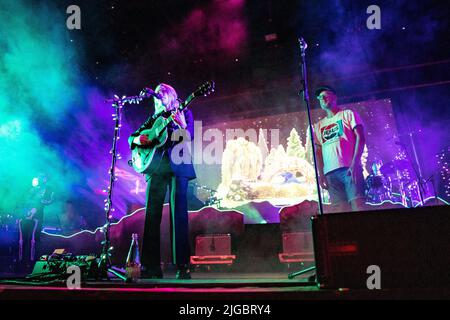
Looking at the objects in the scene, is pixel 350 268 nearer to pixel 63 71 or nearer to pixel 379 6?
pixel 379 6

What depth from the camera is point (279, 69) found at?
8.24 metres

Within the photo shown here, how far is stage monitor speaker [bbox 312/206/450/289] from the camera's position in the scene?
1839 mm

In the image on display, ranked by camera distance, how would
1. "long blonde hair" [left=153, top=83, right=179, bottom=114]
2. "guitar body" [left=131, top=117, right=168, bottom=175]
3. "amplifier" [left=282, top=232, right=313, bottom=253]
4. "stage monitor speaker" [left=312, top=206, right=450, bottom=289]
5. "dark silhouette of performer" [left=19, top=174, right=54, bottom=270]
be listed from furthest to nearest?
"dark silhouette of performer" [left=19, top=174, right=54, bottom=270]
"amplifier" [left=282, top=232, right=313, bottom=253]
"long blonde hair" [left=153, top=83, right=179, bottom=114]
"guitar body" [left=131, top=117, right=168, bottom=175]
"stage monitor speaker" [left=312, top=206, right=450, bottom=289]

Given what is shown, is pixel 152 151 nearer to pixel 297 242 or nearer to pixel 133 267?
pixel 133 267

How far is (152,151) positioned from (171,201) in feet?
Result: 1.88

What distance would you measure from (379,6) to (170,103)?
17.3 feet

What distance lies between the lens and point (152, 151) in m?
3.32

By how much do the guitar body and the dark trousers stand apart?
12cm

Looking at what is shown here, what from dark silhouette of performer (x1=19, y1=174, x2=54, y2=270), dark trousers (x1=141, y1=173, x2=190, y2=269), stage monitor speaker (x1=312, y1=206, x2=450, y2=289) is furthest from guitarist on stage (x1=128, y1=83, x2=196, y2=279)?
dark silhouette of performer (x1=19, y1=174, x2=54, y2=270)

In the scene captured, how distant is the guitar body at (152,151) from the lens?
3.26 meters

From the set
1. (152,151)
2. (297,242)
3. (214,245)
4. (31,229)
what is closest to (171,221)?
(152,151)

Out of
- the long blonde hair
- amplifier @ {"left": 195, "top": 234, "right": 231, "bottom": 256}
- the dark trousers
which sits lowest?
amplifier @ {"left": 195, "top": 234, "right": 231, "bottom": 256}

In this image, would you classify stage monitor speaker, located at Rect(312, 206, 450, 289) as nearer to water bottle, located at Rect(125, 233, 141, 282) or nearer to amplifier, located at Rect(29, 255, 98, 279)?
water bottle, located at Rect(125, 233, 141, 282)
